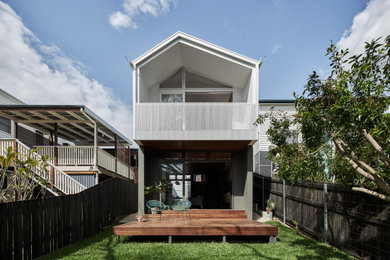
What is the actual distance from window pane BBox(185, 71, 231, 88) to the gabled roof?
153 centimetres

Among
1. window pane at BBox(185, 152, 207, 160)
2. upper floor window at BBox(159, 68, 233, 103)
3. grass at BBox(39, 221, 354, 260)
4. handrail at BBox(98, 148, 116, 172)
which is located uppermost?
upper floor window at BBox(159, 68, 233, 103)

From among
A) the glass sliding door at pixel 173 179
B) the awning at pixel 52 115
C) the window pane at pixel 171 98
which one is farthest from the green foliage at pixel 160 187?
the awning at pixel 52 115

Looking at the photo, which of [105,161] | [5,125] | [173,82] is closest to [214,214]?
[173,82]

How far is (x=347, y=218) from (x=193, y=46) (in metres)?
7.41

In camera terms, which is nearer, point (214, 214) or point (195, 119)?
point (195, 119)

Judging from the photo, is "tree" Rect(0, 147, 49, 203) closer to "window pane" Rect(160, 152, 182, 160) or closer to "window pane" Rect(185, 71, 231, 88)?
"window pane" Rect(160, 152, 182, 160)

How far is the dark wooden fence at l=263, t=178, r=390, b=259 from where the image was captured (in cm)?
452

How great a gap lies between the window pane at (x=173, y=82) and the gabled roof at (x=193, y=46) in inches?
67.2

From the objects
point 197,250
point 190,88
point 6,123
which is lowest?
point 197,250

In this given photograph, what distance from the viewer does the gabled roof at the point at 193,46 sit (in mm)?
9031

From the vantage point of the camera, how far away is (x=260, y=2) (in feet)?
36.2

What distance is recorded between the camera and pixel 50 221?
5.72 metres

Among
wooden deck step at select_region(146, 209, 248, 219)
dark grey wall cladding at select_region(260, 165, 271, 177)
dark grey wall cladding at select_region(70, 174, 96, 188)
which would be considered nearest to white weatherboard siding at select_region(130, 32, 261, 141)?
wooden deck step at select_region(146, 209, 248, 219)

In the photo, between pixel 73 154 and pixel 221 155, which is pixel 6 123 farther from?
pixel 221 155
